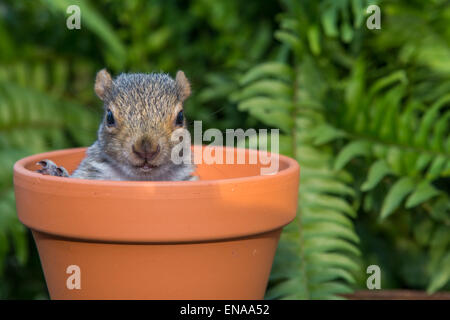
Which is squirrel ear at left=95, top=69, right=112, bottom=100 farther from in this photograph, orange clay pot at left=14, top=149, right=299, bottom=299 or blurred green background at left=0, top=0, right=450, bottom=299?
blurred green background at left=0, top=0, right=450, bottom=299

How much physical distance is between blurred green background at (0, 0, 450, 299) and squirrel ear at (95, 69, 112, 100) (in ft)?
1.90

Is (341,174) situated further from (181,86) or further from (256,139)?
(181,86)

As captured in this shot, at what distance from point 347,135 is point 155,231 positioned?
1.11 meters

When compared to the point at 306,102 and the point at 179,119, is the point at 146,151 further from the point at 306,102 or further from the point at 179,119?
the point at 306,102

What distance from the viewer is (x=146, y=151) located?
160 centimetres

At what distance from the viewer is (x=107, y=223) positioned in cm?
133

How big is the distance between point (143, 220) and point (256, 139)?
0.92 metres

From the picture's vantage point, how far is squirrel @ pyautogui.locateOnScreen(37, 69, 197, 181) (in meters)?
1.64

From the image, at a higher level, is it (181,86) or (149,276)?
(181,86)

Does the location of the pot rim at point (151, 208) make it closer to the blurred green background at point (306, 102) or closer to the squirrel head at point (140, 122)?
the squirrel head at point (140, 122)

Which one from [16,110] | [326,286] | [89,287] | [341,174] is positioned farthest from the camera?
[16,110]

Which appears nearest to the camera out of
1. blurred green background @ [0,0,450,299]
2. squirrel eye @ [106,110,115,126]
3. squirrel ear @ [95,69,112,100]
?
squirrel eye @ [106,110,115,126]

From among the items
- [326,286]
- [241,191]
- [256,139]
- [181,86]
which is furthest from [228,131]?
[241,191]

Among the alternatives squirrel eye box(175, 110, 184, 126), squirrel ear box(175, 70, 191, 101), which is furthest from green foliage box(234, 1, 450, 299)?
squirrel eye box(175, 110, 184, 126)
